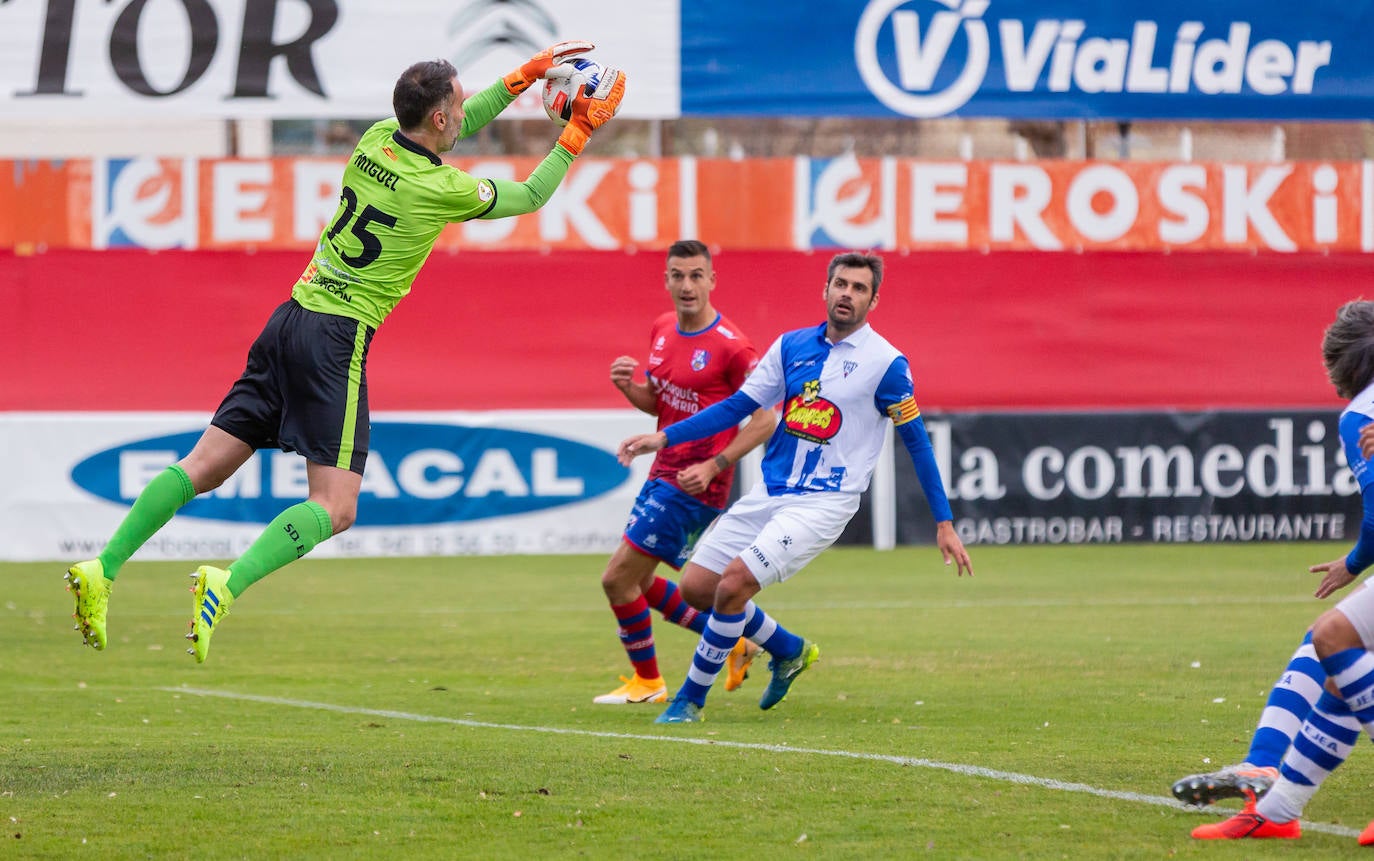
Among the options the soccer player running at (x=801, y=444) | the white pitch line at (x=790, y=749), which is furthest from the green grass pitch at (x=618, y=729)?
the soccer player running at (x=801, y=444)

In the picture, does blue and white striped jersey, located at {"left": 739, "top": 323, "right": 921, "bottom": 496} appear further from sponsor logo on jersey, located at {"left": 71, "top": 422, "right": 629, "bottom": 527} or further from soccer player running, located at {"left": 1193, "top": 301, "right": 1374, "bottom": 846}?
sponsor logo on jersey, located at {"left": 71, "top": 422, "right": 629, "bottom": 527}

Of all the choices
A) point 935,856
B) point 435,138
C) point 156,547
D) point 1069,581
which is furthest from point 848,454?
point 156,547

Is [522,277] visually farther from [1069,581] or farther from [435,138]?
[435,138]

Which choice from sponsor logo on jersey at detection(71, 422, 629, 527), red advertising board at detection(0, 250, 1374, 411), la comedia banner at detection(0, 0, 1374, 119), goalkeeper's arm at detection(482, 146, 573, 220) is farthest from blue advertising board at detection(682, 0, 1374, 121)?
goalkeeper's arm at detection(482, 146, 573, 220)

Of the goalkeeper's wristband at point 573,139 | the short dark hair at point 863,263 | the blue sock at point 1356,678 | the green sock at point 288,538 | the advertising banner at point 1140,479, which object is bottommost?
the advertising banner at point 1140,479

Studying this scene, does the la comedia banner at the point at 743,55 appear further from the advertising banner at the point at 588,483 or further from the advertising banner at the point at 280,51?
the advertising banner at the point at 588,483

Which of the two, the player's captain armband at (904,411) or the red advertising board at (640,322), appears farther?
the red advertising board at (640,322)

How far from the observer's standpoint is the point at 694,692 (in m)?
8.14

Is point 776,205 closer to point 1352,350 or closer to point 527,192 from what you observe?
point 527,192

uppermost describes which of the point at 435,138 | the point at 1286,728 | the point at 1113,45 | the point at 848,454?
the point at 1113,45

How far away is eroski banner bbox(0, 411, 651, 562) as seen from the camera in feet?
54.3

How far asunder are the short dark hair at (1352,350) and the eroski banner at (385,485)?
1192 cm

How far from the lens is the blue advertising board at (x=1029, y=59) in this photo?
18625 mm

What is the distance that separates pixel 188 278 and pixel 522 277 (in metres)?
3.24
